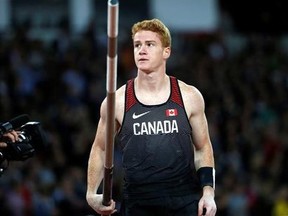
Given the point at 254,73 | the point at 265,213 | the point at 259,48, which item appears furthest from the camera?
the point at 259,48

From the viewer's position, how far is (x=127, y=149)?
7062 mm

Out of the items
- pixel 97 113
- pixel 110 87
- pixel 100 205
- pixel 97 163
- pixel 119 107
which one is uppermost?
pixel 110 87

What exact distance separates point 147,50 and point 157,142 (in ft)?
2.24

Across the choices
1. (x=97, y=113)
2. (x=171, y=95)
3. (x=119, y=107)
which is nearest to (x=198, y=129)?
(x=171, y=95)

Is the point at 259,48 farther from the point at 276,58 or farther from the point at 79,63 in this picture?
the point at 79,63

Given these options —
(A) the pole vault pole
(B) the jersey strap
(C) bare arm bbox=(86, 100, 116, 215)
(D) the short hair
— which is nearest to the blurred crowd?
(C) bare arm bbox=(86, 100, 116, 215)

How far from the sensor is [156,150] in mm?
7012

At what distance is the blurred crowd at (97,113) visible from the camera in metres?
13.3

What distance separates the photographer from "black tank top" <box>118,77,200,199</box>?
7008 millimetres

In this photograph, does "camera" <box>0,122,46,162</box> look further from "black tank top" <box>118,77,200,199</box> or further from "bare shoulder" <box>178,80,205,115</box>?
"bare shoulder" <box>178,80,205,115</box>

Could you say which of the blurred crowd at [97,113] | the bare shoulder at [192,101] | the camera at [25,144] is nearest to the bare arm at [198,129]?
the bare shoulder at [192,101]

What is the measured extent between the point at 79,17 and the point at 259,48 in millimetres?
3932

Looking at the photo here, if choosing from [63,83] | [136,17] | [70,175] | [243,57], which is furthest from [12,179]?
[136,17]

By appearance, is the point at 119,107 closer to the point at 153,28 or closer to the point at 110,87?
the point at 153,28
